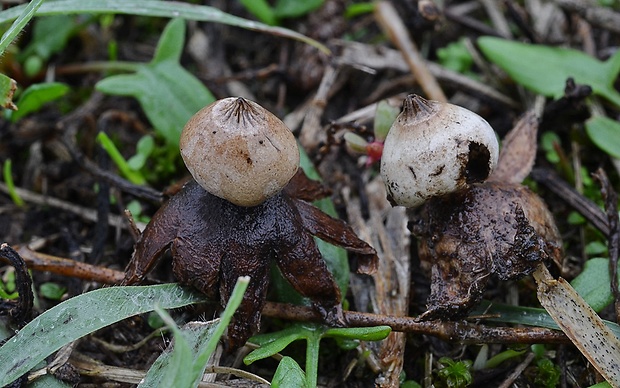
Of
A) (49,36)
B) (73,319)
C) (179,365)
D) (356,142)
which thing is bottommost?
(73,319)

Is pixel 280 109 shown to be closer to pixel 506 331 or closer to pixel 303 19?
pixel 303 19

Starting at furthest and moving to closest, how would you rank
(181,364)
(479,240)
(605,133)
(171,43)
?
(171,43) → (605,133) → (479,240) → (181,364)

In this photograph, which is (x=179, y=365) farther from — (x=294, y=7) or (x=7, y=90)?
(x=294, y=7)

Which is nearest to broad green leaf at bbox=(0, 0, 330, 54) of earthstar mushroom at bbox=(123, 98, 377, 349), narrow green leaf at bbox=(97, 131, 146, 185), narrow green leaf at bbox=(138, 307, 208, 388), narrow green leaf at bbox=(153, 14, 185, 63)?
narrow green leaf at bbox=(153, 14, 185, 63)

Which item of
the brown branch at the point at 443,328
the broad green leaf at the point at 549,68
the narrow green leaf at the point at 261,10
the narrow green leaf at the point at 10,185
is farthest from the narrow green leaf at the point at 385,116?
the narrow green leaf at the point at 10,185


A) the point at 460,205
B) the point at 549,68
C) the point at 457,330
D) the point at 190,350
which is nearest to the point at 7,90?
the point at 190,350

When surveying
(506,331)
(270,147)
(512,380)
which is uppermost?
(270,147)

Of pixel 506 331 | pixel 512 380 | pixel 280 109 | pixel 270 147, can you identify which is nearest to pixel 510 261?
pixel 506 331
